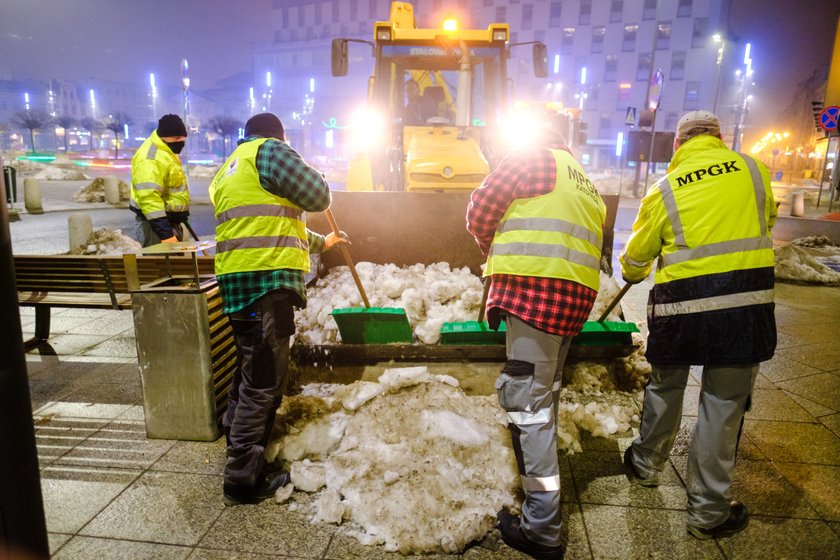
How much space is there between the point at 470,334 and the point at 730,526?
1.93 m

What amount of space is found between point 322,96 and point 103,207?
205 ft

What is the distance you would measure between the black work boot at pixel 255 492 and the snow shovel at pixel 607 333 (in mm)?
2276

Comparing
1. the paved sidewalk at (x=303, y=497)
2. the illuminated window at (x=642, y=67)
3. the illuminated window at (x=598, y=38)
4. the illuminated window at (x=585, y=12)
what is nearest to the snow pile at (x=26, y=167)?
the paved sidewalk at (x=303, y=497)

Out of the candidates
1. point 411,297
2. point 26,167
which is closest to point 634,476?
point 411,297

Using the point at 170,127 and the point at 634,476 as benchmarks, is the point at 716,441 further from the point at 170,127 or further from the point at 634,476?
the point at 170,127

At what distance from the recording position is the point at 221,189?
3016 mm

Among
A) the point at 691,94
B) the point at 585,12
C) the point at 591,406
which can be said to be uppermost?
the point at 585,12

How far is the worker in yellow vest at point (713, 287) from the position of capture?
→ 267 centimetres

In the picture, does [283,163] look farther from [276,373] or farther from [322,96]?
[322,96]

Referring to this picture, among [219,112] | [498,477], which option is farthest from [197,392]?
[219,112]

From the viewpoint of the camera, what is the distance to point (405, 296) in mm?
4629

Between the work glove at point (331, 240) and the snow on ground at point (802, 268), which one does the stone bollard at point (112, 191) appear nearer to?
the work glove at point (331, 240)

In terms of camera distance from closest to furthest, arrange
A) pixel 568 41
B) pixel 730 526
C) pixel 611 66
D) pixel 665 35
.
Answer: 1. pixel 730 526
2. pixel 665 35
3. pixel 611 66
4. pixel 568 41

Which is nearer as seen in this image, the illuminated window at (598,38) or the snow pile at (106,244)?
the snow pile at (106,244)
